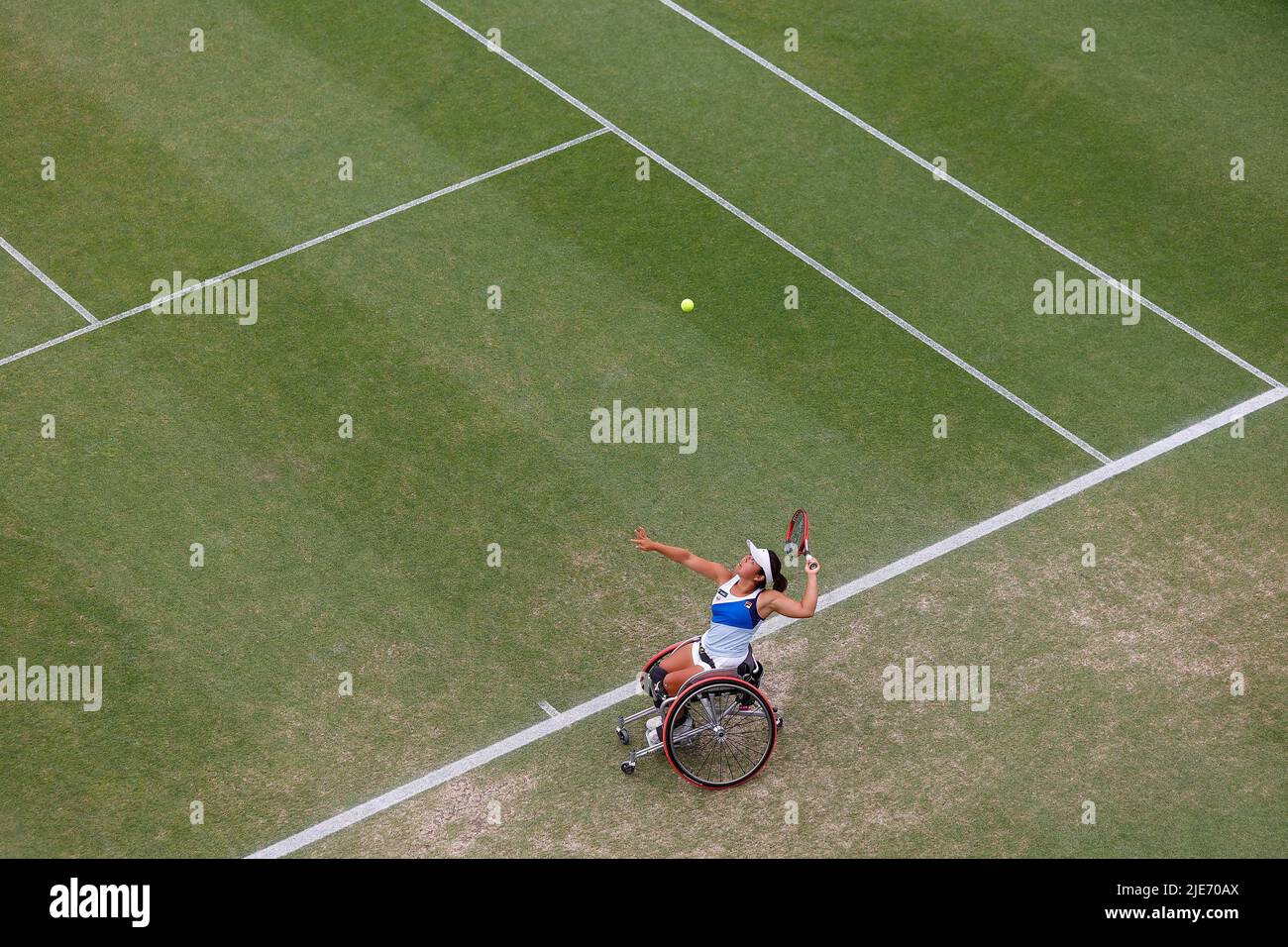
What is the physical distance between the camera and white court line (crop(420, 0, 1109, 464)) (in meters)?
15.7

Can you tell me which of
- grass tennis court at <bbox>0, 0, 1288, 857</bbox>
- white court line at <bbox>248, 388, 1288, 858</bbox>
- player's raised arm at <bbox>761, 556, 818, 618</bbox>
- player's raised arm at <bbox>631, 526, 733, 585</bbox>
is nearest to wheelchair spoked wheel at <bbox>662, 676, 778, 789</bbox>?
grass tennis court at <bbox>0, 0, 1288, 857</bbox>

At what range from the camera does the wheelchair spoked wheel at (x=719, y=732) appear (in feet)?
38.8

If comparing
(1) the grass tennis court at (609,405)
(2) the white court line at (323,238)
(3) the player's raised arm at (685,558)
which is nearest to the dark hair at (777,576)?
(3) the player's raised arm at (685,558)

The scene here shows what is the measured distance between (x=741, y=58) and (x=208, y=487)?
9.13 m

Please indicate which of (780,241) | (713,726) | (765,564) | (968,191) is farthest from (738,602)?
(968,191)

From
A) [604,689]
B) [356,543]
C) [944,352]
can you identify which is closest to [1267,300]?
[944,352]

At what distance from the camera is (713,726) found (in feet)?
39.8

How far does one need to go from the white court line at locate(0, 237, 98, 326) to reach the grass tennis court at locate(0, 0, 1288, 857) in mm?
122

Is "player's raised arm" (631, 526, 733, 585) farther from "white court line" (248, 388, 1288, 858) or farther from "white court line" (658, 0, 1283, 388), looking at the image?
"white court line" (658, 0, 1283, 388)

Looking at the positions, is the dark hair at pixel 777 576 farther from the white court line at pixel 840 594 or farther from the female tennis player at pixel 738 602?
the white court line at pixel 840 594

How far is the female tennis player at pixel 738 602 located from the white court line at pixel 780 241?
182 inches

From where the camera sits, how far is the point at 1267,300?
17.1 meters

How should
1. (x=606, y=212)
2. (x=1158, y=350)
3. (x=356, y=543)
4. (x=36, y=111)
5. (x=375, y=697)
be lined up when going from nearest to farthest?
1. (x=375, y=697)
2. (x=356, y=543)
3. (x=1158, y=350)
4. (x=606, y=212)
5. (x=36, y=111)

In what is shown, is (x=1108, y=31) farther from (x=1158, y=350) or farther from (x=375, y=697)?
(x=375, y=697)
